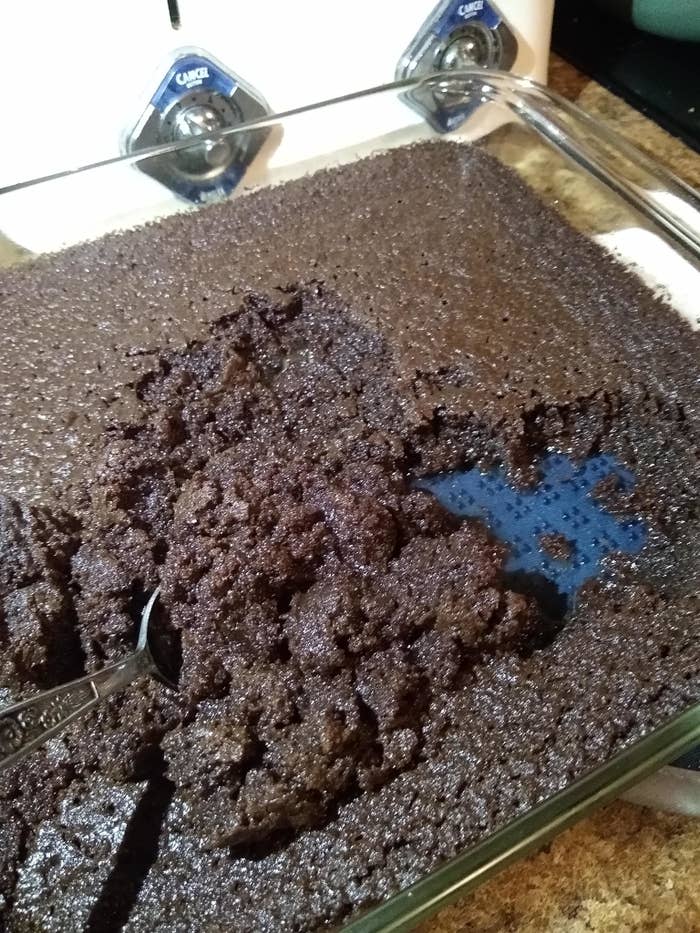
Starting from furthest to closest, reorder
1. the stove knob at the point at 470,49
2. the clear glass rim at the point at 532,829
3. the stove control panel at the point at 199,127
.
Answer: the stove knob at the point at 470,49
the stove control panel at the point at 199,127
the clear glass rim at the point at 532,829

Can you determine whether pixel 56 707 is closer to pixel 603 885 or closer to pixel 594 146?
pixel 603 885

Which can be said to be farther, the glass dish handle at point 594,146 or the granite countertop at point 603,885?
the glass dish handle at point 594,146

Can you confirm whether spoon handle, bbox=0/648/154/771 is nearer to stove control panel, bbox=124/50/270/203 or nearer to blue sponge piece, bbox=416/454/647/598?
blue sponge piece, bbox=416/454/647/598

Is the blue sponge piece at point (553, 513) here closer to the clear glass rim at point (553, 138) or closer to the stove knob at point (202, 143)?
the clear glass rim at point (553, 138)

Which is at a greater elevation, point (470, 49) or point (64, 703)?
point (470, 49)

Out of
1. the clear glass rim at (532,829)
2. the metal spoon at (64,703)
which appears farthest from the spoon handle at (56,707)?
the clear glass rim at (532,829)

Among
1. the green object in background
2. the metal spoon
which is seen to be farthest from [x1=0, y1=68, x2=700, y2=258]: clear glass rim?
the metal spoon

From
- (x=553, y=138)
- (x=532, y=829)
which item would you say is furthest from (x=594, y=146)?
(x=532, y=829)
